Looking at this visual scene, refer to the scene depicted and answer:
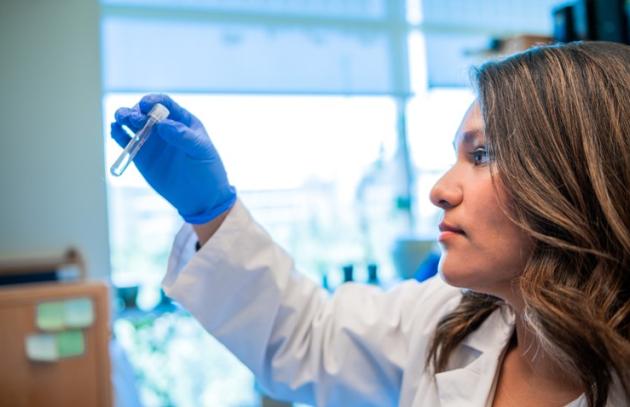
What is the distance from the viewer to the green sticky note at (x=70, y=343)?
4.52ft

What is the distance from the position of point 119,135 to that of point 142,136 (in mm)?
80

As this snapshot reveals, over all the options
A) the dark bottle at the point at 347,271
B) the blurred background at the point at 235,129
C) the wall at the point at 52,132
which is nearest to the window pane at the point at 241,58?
the blurred background at the point at 235,129

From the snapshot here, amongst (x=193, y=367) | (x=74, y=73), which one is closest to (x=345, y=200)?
(x=193, y=367)

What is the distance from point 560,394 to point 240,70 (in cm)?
245

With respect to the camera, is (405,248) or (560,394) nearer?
(560,394)

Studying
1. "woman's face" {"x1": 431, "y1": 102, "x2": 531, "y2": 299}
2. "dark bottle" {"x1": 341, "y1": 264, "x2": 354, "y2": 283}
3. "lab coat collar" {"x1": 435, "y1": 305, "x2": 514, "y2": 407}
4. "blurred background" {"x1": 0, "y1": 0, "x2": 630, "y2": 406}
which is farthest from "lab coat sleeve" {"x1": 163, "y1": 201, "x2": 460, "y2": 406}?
"dark bottle" {"x1": 341, "y1": 264, "x2": 354, "y2": 283}

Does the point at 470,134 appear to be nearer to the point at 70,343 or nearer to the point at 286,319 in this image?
the point at 286,319

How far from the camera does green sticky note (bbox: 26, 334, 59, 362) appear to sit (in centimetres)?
136

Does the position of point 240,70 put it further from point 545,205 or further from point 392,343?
point 545,205

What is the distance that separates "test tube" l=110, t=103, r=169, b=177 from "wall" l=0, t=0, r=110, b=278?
1.84 m

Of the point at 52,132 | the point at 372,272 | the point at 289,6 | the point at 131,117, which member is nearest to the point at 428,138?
the point at 372,272

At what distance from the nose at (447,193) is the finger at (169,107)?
1.38ft

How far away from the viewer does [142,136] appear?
2.88 feet

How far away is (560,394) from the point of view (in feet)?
2.67
